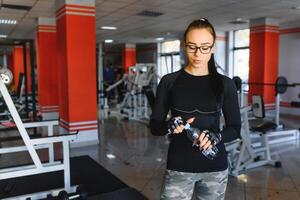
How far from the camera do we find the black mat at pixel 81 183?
329cm

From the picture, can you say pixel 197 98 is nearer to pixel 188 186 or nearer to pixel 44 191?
pixel 188 186

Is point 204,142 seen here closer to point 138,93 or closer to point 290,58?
Answer: point 138,93

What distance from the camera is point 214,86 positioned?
4.50 ft

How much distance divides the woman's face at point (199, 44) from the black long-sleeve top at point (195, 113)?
10 cm

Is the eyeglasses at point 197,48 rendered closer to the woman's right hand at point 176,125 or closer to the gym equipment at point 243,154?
the woman's right hand at point 176,125

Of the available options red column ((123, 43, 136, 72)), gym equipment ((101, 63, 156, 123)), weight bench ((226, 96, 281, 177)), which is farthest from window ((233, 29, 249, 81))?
A: weight bench ((226, 96, 281, 177))

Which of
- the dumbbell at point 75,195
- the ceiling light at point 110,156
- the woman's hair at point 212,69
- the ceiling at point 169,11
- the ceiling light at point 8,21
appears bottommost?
the ceiling light at point 110,156

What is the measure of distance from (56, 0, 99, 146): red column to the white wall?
671 cm

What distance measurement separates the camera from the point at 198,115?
1358 mm

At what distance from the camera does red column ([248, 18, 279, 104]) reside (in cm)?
816

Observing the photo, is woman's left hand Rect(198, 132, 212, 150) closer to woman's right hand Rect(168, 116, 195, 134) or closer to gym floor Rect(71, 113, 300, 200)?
woman's right hand Rect(168, 116, 195, 134)

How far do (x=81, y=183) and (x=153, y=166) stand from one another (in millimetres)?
1242

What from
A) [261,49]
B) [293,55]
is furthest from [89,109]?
[293,55]

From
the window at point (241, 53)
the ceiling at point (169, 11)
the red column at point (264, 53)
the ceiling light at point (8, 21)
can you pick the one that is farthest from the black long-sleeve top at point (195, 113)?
the window at point (241, 53)
